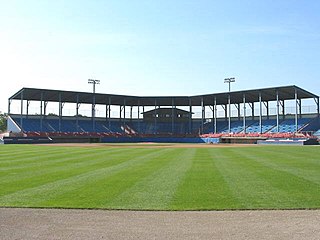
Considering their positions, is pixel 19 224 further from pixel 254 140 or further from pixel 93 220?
pixel 254 140

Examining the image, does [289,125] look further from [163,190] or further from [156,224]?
[156,224]

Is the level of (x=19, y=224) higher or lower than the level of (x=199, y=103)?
→ lower

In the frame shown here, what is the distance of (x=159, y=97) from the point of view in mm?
90688

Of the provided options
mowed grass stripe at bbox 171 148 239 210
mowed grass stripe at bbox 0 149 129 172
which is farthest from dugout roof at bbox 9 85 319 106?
mowed grass stripe at bbox 171 148 239 210

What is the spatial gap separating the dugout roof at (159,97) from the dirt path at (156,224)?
2440 inches

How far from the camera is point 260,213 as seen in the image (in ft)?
29.0

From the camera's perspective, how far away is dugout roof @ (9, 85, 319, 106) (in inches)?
2865

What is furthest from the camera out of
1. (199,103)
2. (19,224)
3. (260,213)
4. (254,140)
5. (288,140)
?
(199,103)

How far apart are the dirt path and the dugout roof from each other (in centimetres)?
6198

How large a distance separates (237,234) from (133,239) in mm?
2046

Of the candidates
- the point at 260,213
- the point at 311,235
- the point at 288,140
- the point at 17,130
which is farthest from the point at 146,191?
the point at 17,130

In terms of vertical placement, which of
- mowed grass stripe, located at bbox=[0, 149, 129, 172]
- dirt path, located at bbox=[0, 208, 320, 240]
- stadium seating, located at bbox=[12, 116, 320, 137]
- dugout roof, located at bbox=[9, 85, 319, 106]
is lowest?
dirt path, located at bbox=[0, 208, 320, 240]

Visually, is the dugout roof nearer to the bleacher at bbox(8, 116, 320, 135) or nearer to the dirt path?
the bleacher at bbox(8, 116, 320, 135)

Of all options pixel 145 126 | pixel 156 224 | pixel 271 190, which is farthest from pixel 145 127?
pixel 156 224
